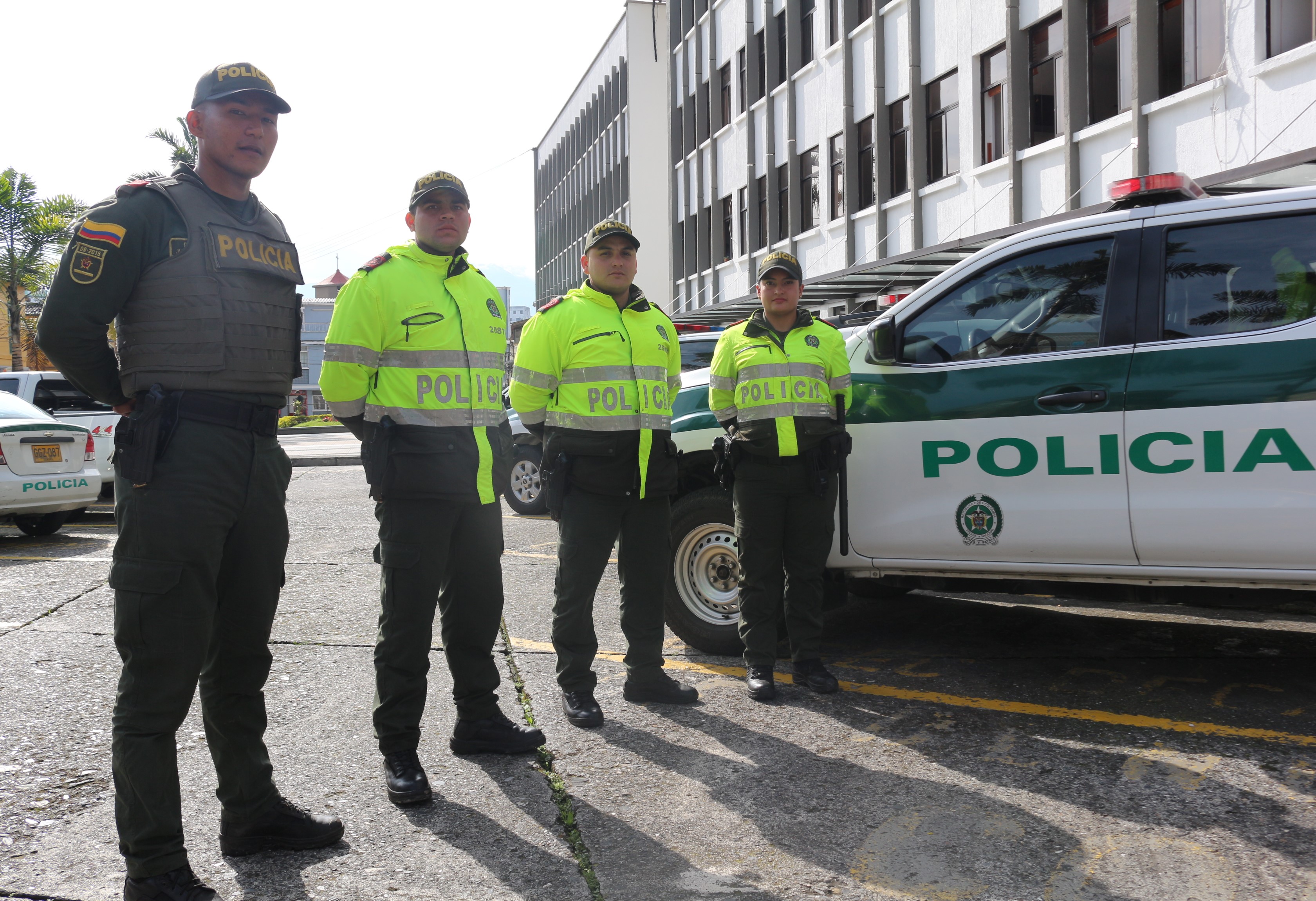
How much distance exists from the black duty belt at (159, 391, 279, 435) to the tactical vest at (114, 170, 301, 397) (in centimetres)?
3

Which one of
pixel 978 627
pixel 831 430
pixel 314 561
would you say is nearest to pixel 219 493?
pixel 831 430

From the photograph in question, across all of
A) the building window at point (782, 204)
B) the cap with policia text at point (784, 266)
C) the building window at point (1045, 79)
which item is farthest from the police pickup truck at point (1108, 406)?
the building window at point (782, 204)

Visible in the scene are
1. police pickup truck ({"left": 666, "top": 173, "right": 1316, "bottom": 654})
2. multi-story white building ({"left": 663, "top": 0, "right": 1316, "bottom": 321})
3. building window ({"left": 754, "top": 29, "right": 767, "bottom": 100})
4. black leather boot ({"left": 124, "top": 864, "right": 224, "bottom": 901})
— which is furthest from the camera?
building window ({"left": 754, "top": 29, "right": 767, "bottom": 100})

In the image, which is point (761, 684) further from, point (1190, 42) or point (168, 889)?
point (1190, 42)

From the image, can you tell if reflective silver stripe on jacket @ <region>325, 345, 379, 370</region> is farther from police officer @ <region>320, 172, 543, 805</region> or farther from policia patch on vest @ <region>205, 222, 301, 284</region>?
policia patch on vest @ <region>205, 222, 301, 284</region>

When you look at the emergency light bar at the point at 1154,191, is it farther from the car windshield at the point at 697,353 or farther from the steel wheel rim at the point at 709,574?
the car windshield at the point at 697,353

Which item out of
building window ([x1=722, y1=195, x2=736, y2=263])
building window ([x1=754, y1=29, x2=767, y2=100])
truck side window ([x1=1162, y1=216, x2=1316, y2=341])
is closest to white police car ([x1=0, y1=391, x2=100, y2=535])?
truck side window ([x1=1162, y1=216, x2=1316, y2=341])

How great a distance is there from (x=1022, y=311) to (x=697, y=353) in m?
5.07

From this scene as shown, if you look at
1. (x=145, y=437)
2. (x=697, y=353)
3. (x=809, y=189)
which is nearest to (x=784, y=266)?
(x=145, y=437)

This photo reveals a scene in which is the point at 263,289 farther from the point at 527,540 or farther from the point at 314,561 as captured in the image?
the point at 527,540

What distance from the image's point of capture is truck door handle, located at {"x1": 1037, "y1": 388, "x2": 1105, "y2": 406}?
4211 mm

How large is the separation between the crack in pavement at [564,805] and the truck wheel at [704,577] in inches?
36.1

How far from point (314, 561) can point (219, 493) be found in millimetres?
5560

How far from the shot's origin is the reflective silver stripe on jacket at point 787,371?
15.6 ft
